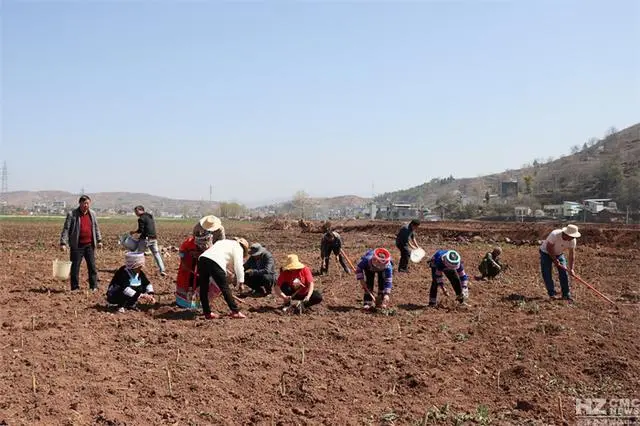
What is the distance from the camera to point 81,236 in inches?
381

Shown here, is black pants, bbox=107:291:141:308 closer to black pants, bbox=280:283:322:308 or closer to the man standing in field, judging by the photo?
black pants, bbox=280:283:322:308

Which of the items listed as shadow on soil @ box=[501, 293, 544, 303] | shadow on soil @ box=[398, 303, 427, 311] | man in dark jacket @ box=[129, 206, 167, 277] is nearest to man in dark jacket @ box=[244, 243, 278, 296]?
shadow on soil @ box=[398, 303, 427, 311]

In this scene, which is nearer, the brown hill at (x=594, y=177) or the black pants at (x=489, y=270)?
the black pants at (x=489, y=270)

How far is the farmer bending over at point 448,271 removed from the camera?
9312 mm

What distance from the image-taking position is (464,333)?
780 cm

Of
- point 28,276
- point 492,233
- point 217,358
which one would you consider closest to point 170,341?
point 217,358

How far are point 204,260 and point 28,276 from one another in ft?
20.3

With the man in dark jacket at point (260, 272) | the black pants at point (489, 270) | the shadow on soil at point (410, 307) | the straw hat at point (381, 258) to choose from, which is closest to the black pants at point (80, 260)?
the man in dark jacket at point (260, 272)

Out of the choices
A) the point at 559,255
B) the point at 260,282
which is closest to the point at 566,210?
the point at 559,255

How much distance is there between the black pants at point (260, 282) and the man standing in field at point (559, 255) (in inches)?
215

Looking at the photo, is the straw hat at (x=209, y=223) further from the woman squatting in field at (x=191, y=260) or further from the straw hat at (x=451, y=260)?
the straw hat at (x=451, y=260)

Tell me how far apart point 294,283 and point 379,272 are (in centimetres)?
146

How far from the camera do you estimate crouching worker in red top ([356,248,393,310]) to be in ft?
29.4

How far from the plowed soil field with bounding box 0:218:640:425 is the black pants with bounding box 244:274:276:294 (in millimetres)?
434
